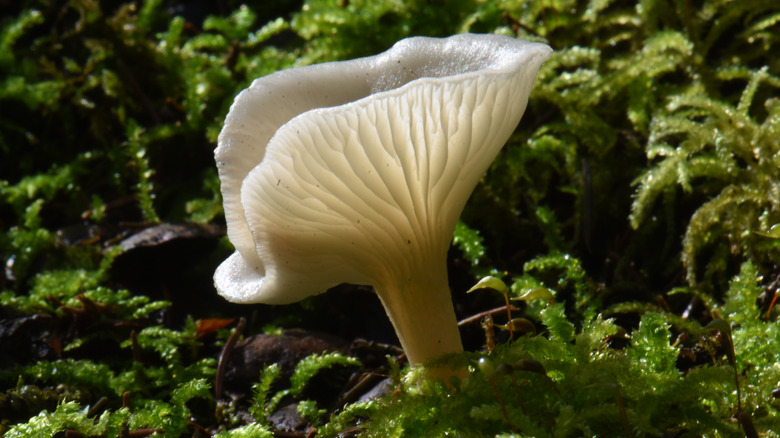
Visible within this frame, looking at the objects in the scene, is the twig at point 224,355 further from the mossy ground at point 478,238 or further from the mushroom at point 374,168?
the mushroom at point 374,168

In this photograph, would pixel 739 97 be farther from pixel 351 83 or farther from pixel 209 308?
pixel 209 308

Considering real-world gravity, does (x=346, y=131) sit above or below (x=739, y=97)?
above

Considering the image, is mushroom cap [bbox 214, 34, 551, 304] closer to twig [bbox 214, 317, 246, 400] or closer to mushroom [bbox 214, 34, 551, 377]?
mushroom [bbox 214, 34, 551, 377]

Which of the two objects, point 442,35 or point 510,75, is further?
point 442,35

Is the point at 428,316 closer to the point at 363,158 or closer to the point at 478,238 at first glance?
the point at 363,158

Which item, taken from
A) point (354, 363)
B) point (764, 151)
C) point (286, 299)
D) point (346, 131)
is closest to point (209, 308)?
point (354, 363)

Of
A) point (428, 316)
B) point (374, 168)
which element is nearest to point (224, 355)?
point (428, 316)
